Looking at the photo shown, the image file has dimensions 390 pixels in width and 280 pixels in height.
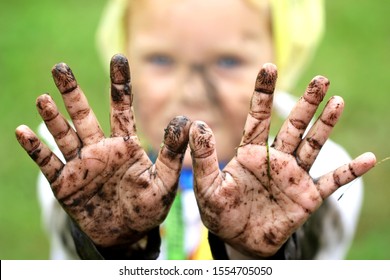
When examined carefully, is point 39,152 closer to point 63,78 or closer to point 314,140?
point 63,78

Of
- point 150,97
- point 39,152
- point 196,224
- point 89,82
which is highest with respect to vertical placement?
point 39,152

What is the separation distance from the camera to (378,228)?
9.44 feet

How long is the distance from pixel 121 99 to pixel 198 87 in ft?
1.81

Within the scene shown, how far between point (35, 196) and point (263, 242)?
73.8 inches

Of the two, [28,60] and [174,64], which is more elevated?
[174,64]

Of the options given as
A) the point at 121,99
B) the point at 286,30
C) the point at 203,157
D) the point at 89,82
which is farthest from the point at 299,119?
the point at 89,82

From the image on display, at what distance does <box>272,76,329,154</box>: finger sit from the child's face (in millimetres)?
533

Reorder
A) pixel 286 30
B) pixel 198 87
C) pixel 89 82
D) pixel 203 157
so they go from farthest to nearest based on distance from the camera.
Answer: pixel 89 82
pixel 286 30
pixel 198 87
pixel 203 157

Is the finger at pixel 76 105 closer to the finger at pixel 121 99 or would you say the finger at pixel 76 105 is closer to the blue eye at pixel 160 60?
the finger at pixel 121 99

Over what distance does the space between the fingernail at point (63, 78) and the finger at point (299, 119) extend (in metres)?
0.38

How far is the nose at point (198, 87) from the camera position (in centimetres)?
188

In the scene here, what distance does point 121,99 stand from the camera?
53.1 inches

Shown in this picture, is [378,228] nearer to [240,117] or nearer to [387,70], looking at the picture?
[387,70]

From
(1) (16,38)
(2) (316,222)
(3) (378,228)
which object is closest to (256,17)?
(2) (316,222)
